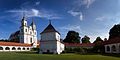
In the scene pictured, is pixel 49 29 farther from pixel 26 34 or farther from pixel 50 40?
pixel 26 34

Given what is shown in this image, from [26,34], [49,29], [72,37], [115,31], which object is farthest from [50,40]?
[26,34]

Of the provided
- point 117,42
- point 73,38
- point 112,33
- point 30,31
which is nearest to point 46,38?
point 117,42

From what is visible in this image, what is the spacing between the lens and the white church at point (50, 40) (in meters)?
45.7

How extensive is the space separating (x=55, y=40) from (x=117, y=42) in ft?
51.5

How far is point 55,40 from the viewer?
150 ft

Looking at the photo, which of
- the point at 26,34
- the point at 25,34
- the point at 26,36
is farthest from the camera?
the point at 26,34

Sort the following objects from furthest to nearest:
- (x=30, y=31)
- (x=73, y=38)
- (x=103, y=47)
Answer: (x=30, y=31)
(x=73, y=38)
(x=103, y=47)

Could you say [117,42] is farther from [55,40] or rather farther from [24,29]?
[24,29]

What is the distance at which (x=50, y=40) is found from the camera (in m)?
46.1

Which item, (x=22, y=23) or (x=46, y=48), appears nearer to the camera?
(x=46, y=48)

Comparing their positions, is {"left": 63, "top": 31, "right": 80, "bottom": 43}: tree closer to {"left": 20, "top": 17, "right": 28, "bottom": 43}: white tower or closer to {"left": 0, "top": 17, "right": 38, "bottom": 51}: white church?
{"left": 0, "top": 17, "right": 38, "bottom": 51}: white church

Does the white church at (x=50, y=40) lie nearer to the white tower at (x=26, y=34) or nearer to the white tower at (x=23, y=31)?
the white tower at (x=26, y=34)

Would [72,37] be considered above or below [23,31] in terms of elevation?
below

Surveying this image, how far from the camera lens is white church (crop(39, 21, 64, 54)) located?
4569 centimetres
